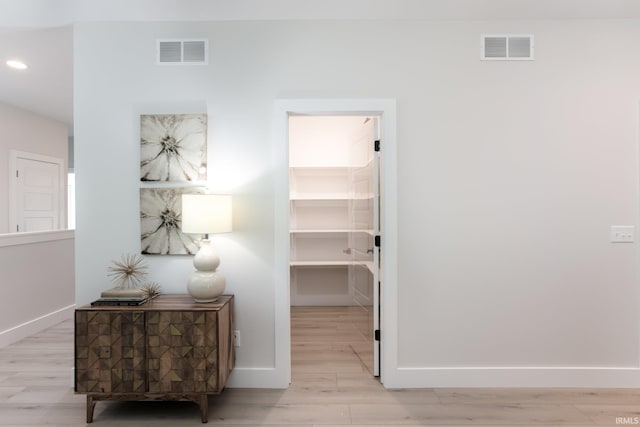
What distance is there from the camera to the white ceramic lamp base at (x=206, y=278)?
2.32m

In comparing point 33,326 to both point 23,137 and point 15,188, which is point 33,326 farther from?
point 23,137

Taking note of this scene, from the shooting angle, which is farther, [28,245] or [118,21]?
[28,245]

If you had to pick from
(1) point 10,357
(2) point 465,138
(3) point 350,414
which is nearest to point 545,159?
(2) point 465,138

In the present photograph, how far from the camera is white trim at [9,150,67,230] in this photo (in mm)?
4552

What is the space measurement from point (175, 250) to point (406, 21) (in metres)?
2.45

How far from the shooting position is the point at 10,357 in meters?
3.13

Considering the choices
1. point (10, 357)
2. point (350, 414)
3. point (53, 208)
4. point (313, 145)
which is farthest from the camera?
point (53, 208)

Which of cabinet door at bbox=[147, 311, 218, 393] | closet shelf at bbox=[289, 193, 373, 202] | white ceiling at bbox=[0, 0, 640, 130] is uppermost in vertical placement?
white ceiling at bbox=[0, 0, 640, 130]

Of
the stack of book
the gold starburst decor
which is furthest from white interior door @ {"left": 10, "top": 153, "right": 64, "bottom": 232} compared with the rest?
the stack of book

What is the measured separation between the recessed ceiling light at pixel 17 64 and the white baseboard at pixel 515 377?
4.33 m

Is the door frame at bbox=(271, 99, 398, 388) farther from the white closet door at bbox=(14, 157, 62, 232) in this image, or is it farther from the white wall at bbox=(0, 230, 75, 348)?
the white closet door at bbox=(14, 157, 62, 232)

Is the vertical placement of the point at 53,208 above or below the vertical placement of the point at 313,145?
below

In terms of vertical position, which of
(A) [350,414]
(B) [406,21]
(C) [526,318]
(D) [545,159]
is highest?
(B) [406,21]

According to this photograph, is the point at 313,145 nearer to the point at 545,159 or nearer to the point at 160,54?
the point at 160,54
